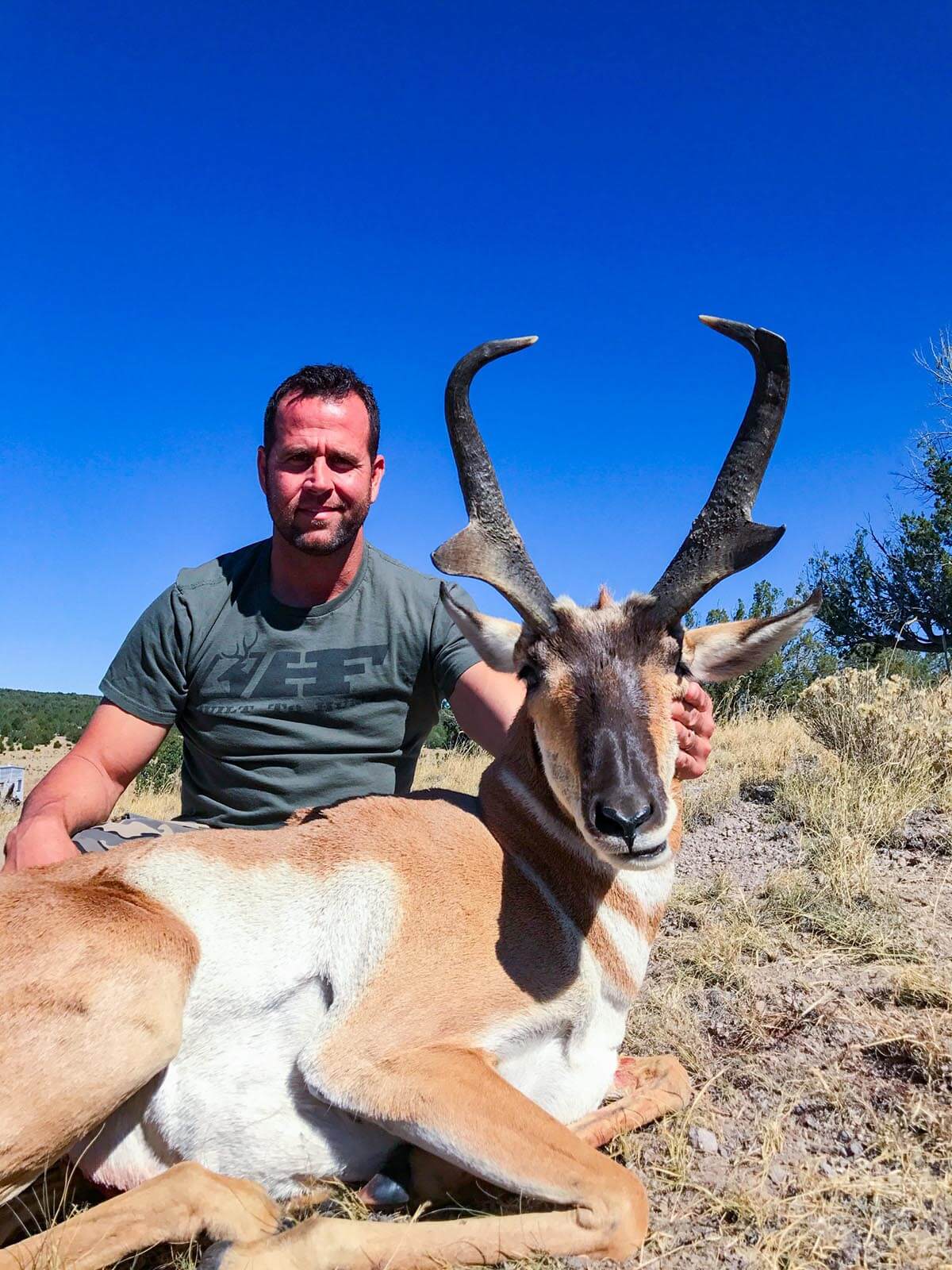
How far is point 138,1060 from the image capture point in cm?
304

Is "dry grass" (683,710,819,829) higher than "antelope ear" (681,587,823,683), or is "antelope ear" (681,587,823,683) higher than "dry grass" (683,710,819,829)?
"antelope ear" (681,587,823,683)

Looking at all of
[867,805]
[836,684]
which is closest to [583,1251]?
[867,805]

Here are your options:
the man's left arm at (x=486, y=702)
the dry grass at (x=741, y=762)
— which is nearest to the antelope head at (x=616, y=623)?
the man's left arm at (x=486, y=702)

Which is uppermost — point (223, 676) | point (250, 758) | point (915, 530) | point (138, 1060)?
point (915, 530)

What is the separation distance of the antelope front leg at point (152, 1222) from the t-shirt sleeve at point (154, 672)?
2927 mm

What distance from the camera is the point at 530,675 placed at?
3875mm

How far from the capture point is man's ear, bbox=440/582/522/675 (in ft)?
13.5

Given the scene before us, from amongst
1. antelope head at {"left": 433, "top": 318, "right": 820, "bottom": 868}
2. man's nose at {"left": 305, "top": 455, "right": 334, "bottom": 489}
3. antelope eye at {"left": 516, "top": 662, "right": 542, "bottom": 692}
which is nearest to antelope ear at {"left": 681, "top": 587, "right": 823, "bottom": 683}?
antelope head at {"left": 433, "top": 318, "right": 820, "bottom": 868}

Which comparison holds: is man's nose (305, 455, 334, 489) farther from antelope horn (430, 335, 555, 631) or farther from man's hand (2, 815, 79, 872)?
man's hand (2, 815, 79, 872)

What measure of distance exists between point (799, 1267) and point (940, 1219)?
1.66ft

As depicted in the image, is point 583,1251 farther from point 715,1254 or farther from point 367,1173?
point 367,1173

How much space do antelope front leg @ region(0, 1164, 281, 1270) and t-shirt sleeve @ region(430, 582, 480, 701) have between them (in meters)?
3.01

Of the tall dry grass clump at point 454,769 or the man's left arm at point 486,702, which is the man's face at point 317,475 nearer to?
the man's left arm at point 486,702

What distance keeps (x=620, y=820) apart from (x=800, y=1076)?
1.57 metres
